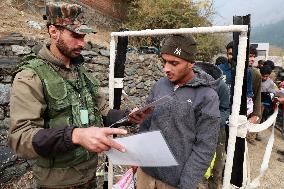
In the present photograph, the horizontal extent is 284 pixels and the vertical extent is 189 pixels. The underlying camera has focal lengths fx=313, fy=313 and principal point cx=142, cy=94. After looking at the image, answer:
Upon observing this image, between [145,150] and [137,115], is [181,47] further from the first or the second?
[145,150]

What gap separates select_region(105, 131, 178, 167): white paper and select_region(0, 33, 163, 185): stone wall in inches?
48.6

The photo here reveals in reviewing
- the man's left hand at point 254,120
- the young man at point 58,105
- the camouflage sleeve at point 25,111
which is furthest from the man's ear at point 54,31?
the man's left hand at point 254,120

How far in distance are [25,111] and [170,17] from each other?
11.5 metres

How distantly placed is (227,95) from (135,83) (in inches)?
191

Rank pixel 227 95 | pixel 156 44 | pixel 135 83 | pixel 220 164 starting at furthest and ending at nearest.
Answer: pixel 156 44 < pixel 135 83 < pixel 220 164 < pixel 227 95

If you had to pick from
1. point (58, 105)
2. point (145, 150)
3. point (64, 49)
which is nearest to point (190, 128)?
point (145, 150)

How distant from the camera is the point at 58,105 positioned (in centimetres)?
219

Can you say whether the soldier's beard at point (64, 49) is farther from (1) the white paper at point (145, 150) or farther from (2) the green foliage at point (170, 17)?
(2) the green foliage at point (170, 17)

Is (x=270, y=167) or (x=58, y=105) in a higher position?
(x=58, y=105)

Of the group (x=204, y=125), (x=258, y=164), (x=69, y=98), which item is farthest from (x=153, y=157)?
(x=258, y=164)

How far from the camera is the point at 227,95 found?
4.44 metres

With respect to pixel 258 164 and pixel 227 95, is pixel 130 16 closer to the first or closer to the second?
pixel 258 164

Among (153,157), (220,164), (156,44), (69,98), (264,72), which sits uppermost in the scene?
(156,44)

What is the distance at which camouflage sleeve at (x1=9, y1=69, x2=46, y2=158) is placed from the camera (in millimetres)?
1836
